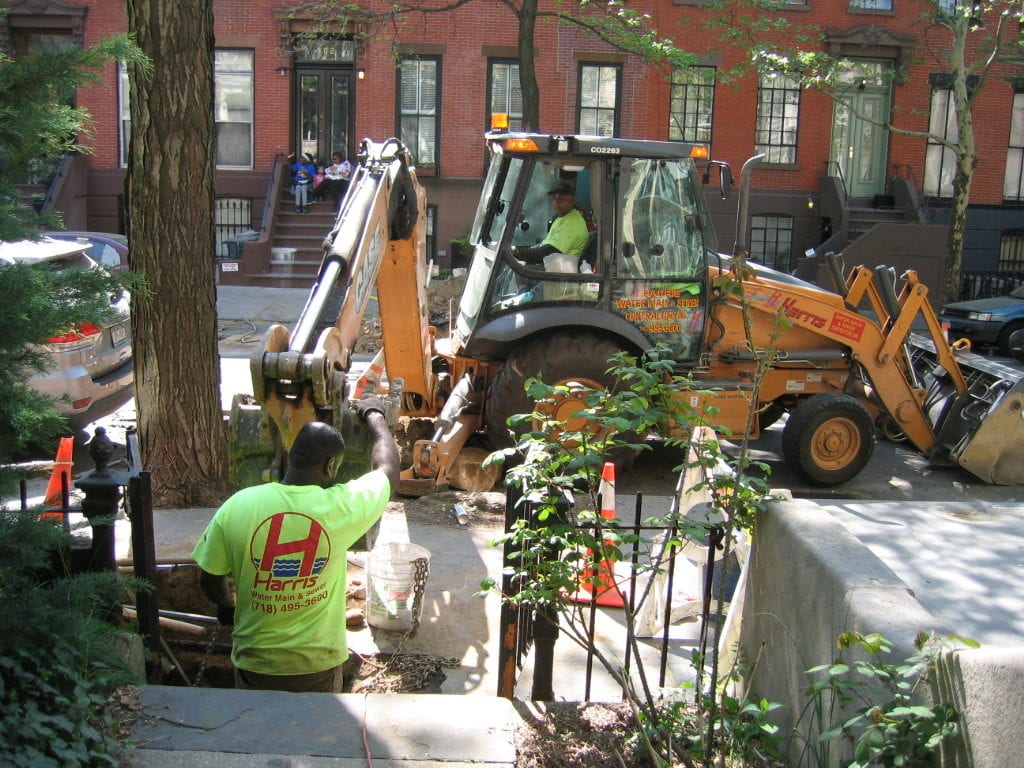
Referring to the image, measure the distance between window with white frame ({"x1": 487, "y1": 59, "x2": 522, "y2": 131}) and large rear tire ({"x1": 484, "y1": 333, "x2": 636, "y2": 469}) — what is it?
15164 mm

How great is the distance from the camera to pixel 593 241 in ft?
28.5

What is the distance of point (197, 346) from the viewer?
681 cm

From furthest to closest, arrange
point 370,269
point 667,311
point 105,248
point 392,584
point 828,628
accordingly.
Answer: point 105,248 < point 667,311 < point 370,269 < point 392,584 < point 828,628

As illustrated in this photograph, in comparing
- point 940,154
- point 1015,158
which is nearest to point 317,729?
point 940,154

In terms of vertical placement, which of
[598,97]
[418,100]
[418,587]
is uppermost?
[598,97]

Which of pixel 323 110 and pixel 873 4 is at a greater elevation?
pixel 873 4

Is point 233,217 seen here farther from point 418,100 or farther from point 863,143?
point 863,143

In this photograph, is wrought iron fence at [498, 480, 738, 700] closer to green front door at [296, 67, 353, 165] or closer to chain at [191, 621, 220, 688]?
chain at [191, 621, 220, 688]

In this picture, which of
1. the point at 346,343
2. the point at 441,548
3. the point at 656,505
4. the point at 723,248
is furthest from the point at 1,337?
the point at 723,248

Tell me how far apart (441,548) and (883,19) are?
814 inches

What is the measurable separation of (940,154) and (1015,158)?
184 centimetres

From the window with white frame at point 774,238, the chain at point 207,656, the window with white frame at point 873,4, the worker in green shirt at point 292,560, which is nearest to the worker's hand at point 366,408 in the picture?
the worker in green shirt at point 292,560

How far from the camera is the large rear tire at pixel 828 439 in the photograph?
9.34m

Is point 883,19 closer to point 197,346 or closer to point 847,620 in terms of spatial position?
point 197,346
